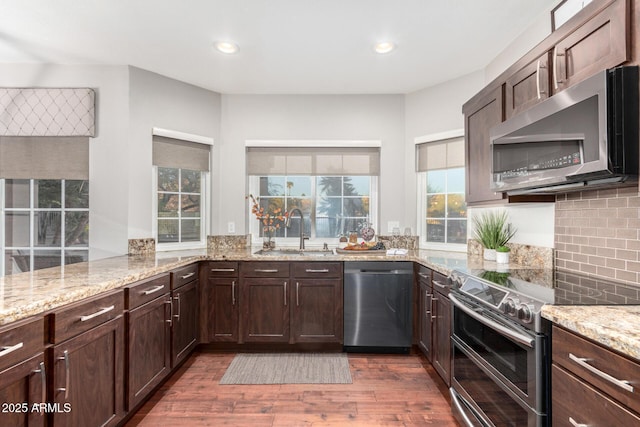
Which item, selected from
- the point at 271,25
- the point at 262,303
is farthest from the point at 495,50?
the point at 262,303

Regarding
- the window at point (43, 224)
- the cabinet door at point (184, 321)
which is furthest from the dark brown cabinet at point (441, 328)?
the window at point (43, 224)

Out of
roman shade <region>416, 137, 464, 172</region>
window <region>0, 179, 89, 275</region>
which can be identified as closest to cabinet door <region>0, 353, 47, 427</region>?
window <region>0, 179, 89, 275</region>

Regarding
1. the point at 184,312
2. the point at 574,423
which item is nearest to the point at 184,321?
the point at 184,312

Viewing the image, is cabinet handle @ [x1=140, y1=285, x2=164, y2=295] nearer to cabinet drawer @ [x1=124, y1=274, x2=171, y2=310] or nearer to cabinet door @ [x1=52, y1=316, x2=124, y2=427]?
cabinet drawer @ [x1=124, y1=274, x2=171, y2=310]

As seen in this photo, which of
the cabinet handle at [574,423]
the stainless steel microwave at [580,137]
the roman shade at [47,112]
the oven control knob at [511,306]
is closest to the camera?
the cabinet handle at [574,423]

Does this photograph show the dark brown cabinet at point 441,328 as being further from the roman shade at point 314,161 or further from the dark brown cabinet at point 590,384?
the roman shade at point 314,161

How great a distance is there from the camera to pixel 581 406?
1.07m

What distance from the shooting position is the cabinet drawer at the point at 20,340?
115 centimetres

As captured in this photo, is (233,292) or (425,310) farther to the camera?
(233,292)

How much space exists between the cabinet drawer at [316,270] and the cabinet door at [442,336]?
0.88 m

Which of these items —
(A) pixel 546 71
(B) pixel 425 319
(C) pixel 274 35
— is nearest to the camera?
(A) pixel 546 71

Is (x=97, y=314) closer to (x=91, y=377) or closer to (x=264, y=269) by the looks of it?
(x=91, y=377)

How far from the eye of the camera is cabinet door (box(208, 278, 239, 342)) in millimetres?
2938

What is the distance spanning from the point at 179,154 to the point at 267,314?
186 centimetres
